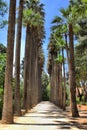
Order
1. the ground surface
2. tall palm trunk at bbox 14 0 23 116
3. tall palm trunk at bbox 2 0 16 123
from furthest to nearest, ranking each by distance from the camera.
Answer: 1. tall palm trunk at bbox 14 0 23 116
2. tall palm trunk at bbox 2 0 16 123
3. the ground surface

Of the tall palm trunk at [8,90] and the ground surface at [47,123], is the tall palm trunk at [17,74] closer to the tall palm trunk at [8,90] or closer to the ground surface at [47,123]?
the ground surface at [47,123]

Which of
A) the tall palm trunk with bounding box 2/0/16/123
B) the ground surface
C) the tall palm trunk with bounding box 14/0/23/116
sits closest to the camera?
the ground surface

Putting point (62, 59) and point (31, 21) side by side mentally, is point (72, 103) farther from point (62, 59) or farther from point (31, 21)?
point (62, 59)

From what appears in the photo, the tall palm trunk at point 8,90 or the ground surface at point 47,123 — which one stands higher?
the tall palm trunk at point 8,90

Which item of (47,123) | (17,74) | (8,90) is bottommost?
(47,123)

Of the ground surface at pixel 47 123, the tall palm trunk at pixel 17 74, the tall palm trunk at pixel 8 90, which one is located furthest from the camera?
the tall palm trunk at pixel 17 74

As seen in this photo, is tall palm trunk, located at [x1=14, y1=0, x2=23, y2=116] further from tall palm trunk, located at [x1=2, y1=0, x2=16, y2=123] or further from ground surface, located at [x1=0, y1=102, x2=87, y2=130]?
tall palm trunk, located at [x1=2, y1=0, x2=16, y2=123]

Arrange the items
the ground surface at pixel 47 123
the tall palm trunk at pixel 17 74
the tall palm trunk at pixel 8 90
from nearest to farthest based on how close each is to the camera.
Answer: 1. the ground surface at pixel 47 123
2. the tall palm trunk at pixel 8 90
3. the tall palm trunk at pixel 17 74

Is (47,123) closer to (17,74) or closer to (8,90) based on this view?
(8,90)

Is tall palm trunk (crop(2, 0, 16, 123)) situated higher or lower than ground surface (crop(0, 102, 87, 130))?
higher

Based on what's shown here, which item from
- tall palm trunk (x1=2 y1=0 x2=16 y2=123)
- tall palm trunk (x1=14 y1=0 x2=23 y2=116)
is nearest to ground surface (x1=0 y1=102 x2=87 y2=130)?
tall palm trunk (x1=2 y1=0 x2=16 y2=123)

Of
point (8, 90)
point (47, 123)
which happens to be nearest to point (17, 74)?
point (8, 90)

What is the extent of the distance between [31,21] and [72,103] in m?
16.5

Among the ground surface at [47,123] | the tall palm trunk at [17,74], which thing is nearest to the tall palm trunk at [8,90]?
the ground surface at [47,123]
